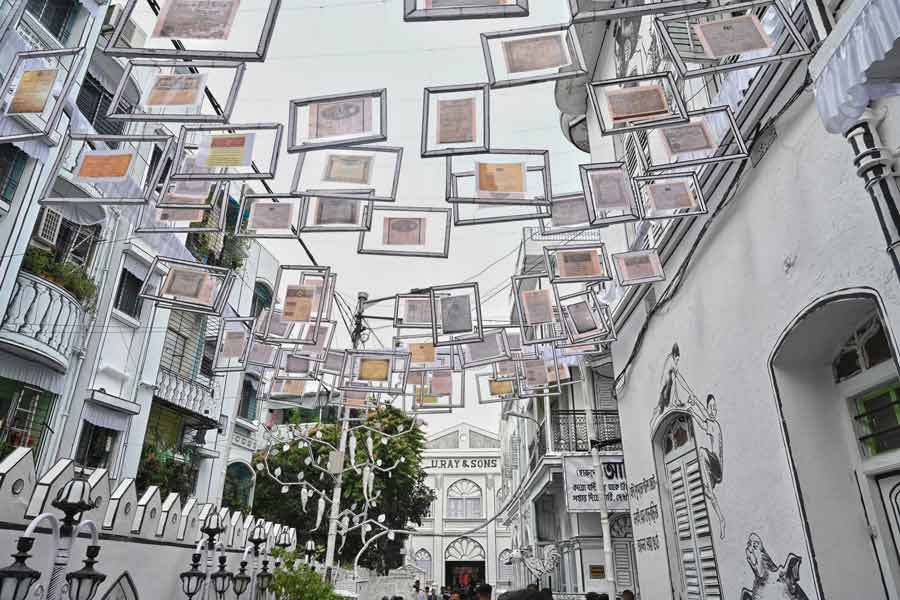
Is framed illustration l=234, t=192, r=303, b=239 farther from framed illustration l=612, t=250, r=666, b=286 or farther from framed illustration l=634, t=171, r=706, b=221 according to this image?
framed illustration l=612, t=250, r=666, b=286

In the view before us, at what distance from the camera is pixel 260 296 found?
2030 cm

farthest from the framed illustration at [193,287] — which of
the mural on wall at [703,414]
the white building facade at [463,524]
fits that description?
the white building facade at [463,524]

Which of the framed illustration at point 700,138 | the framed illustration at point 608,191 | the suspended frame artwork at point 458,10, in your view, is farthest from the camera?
the framed illustration at point 608,191

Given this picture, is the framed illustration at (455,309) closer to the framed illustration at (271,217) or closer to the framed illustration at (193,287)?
the framed illustration at (271,217)

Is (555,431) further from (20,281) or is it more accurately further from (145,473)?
(20,281)

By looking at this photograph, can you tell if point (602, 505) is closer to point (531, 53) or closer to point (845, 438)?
point (845, 438)

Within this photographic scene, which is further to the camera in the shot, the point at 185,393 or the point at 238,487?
the point at 238,487

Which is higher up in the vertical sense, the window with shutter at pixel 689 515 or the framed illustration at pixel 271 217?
the framed illustration at pixel 271 217

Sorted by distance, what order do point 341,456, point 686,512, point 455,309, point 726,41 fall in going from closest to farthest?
1. point 726,41
2. point 686,512
3. point 455,309
4. point 341,456

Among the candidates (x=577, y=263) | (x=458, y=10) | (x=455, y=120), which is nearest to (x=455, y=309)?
(x=577, y=263)

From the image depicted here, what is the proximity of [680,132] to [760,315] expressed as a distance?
1.80 meters

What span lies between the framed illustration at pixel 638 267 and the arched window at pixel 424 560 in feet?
120

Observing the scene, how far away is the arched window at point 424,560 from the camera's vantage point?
3838cm

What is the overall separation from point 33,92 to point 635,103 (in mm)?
4557
